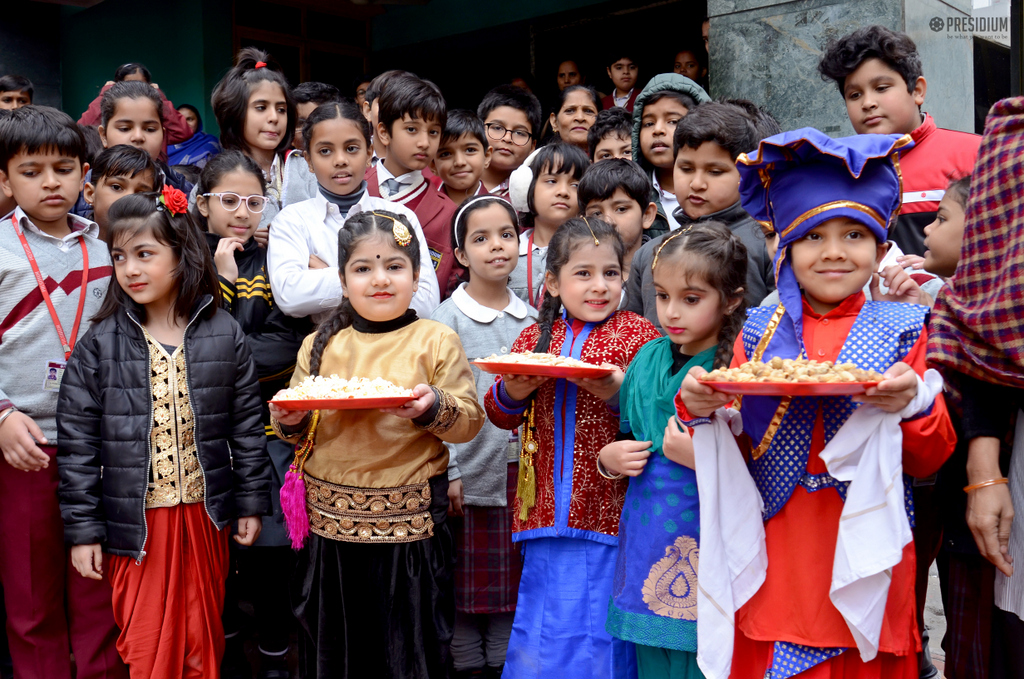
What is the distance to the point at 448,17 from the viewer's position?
9.80 metres

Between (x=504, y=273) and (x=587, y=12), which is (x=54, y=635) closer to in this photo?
(x=504, y=273)

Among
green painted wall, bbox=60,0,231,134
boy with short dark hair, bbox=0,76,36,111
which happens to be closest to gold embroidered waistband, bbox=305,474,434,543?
boy with short dark hair, bbox=0,76,36,111

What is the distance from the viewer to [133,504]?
292cm

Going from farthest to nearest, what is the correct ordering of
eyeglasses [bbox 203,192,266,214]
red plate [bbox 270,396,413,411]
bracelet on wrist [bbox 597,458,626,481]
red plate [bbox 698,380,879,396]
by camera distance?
eyeglasses [bbox 203,192,266,214]
bracelet on wrist [bbox 597,458,626,481]
red plate [bbox 270,396,413,411]
red plate [bbox 698,380,879,396]

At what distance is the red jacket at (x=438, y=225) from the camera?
403cm

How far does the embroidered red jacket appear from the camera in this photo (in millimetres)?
2695

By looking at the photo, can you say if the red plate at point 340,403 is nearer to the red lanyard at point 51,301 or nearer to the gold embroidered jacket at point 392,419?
the gold embroidered jacket at point 392,419

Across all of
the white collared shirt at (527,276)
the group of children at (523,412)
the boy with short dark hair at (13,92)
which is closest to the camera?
the group of children at (523,412)

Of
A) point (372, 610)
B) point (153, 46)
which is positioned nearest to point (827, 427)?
point (372, 610)

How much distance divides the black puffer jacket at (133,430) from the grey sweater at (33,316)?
0.70 ft

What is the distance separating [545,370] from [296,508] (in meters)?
1.07

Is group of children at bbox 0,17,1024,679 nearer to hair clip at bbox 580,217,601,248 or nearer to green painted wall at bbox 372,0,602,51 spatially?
hair clip at bbox 580,217,601,248

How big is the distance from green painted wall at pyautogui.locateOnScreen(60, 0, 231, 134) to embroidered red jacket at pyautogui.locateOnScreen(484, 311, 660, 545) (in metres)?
7.58

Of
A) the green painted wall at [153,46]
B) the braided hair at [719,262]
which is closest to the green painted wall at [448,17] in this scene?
the green painted wall at [153,46]
